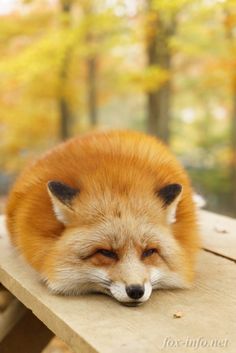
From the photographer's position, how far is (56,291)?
174cm

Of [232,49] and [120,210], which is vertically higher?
[232,49]

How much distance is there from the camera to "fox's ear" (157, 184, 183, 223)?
70.4 inches

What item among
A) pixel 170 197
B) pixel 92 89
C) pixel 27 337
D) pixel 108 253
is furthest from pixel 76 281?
pixel 92 89

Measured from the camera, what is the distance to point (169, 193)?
5.93ft

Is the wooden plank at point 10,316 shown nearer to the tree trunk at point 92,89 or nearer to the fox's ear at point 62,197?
the fox's ear at point 62,197

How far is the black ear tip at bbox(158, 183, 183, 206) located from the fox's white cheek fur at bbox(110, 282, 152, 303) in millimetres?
341

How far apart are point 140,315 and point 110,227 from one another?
32 centimetres

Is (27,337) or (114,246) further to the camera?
(27,337)

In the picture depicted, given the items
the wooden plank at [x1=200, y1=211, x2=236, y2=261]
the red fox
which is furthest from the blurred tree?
the red fox

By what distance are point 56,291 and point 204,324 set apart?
1.87 feet

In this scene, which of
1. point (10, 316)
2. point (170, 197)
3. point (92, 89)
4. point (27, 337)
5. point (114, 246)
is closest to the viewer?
point (114, 246)

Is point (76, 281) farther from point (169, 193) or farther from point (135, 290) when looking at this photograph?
point (169, 193)

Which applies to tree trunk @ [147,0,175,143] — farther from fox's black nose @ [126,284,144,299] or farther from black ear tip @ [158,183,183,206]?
fox's black nose @ [126,284,144,299]

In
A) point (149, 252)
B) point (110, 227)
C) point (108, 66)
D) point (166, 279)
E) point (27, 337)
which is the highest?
point (110, 227)
